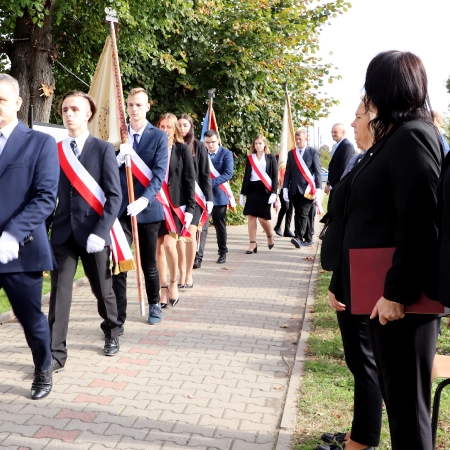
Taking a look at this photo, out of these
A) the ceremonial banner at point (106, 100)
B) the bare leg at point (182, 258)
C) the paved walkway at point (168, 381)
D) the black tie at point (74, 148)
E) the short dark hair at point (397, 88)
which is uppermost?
the ceremonial banner at point (106, 100)

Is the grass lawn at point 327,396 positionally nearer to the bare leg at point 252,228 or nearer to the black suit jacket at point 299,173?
the bare leg at point 252,228

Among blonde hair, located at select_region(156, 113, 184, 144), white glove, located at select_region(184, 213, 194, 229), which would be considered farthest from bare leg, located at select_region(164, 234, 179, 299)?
blonde hair, located at select_region(156, 113, 184, 144)

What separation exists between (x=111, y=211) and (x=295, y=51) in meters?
14.4

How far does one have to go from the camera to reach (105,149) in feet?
16.1

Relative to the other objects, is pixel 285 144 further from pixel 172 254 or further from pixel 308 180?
pixel 172 254

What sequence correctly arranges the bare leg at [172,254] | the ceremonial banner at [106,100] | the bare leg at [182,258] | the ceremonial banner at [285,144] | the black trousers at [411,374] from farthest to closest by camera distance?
the ceremonial banner at [285,144]
the bare leg at [182,258]
the bare leg at [172,254]
the ceremonial banner at [106,100]
the black trousers at [411,374]

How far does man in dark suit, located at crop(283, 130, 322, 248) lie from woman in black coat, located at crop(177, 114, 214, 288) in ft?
13.6

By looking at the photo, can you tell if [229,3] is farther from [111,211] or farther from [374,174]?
[374,174]

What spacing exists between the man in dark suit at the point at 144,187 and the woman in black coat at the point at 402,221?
11.3ft

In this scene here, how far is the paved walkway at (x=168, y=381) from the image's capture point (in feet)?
11.8

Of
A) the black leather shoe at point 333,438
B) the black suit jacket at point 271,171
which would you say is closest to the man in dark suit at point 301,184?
the black suit jacket at point 271,171

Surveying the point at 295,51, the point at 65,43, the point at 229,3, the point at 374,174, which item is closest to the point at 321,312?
the point at 374,174

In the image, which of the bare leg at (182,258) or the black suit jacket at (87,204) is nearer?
the black suit jacket at (87,204)

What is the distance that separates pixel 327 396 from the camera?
4172 mm
